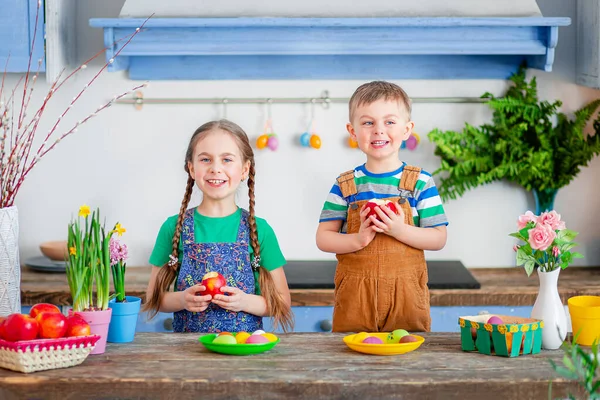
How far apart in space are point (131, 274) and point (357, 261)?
1.36m

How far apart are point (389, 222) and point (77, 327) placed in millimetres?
802

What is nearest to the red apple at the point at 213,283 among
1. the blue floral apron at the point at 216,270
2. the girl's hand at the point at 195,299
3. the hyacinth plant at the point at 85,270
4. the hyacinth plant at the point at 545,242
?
the girl's hand at the point at 195,299

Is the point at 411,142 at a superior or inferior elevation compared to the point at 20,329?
superior

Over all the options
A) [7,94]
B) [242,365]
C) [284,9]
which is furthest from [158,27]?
[242,365]

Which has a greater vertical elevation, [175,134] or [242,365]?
[175,134]

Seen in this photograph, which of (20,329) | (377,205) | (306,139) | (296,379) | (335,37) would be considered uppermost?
(335,37)

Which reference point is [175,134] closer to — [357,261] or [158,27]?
[158,27]

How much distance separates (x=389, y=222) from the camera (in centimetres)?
211

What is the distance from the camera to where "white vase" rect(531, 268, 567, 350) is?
1897 mm

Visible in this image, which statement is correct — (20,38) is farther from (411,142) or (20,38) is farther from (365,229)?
(365,229)

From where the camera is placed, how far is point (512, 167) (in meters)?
3.36

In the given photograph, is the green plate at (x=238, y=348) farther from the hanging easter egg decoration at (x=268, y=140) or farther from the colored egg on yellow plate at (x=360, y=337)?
the hanging easter egg decoration at (x=268, y=140)

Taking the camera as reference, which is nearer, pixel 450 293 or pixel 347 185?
pixel 347 185

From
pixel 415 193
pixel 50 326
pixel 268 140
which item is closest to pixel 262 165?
pixel 268 140
